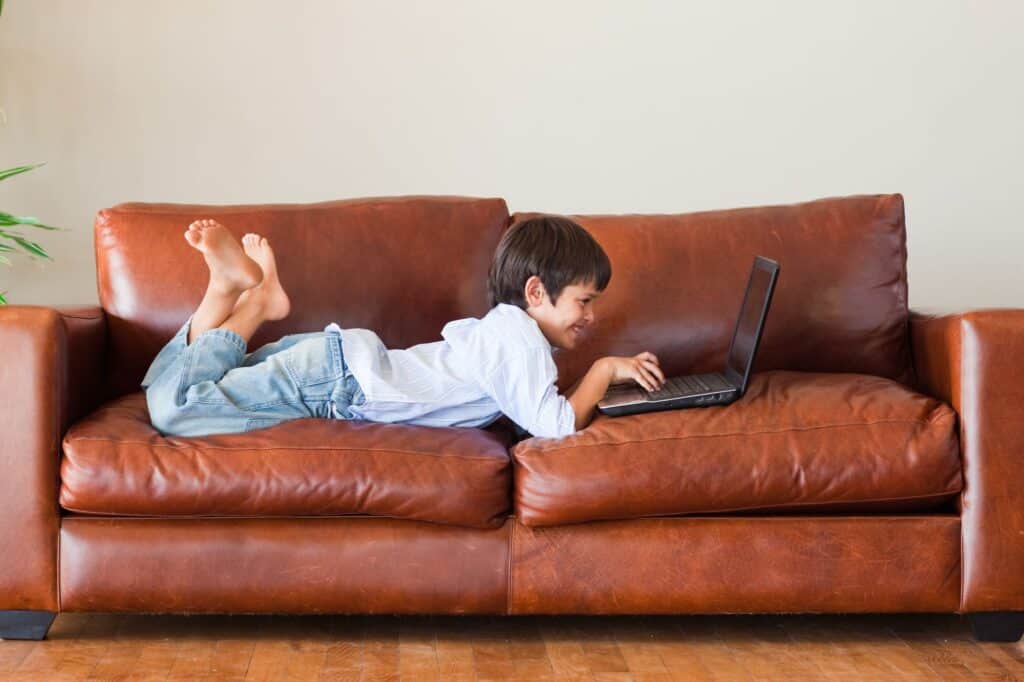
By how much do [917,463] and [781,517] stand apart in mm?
261

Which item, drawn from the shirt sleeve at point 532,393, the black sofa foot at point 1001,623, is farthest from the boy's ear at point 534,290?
the black sofa foot at point 1001,623

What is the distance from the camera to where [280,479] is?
2.14 meters

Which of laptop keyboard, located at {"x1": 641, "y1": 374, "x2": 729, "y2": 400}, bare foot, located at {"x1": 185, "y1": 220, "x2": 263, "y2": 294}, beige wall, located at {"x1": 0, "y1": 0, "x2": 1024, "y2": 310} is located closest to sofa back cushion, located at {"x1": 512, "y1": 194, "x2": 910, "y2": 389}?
laptop keyboard, located at {"x1": 641, "y1": 374, "x2": 729, "y2": 400}

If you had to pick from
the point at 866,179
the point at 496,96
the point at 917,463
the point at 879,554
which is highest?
the point at 496,96

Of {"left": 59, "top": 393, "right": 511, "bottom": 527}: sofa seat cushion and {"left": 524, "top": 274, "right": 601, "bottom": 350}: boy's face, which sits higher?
{"left": 524, "top": 274, "right": 601, "bottom": 350}: boy's face

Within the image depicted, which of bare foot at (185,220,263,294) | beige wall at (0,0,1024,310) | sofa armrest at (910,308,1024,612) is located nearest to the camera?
sofa armrest at (910,308,1024,612)

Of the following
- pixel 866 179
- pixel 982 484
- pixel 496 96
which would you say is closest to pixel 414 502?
pixel 982 484

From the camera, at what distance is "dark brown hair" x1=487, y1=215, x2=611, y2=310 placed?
7.95ft

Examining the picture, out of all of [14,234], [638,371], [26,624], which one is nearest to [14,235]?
[14,234]

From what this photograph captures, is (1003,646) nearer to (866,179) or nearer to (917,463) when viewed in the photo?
(917,463)

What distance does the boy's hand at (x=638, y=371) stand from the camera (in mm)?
2365

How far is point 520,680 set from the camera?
80.6 inches

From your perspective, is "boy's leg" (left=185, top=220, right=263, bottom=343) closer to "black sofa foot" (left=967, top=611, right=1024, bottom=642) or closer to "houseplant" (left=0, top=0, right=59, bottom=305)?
"houseplant" (left=0, top=0, right=59, bottom=305)

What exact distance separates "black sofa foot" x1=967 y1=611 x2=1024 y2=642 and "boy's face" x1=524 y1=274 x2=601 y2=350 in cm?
93
